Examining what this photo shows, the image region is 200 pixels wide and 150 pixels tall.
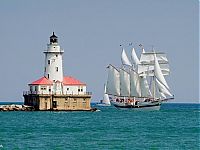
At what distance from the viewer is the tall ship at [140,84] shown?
129125 mm

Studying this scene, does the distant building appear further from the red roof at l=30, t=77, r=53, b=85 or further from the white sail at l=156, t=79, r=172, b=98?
the white sail at l=156, t=79, r=172, b=98

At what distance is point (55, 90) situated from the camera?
358ft

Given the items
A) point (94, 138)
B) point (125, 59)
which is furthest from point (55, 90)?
point (94, 138)

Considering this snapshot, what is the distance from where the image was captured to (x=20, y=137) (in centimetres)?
5666

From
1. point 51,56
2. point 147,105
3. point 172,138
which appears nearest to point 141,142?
point 172,138

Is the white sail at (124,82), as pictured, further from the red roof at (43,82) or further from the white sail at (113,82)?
the red roof at (43,82)

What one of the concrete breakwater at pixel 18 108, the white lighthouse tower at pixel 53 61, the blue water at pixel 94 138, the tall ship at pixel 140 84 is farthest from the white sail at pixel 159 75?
the blue water at pixel 94 138

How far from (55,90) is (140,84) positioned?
28.5 m

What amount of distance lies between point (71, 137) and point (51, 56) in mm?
52024

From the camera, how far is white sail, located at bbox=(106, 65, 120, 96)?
132 meters

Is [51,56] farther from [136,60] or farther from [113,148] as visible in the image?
[113,148]

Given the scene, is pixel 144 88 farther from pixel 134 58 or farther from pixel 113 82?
pixel 134 58

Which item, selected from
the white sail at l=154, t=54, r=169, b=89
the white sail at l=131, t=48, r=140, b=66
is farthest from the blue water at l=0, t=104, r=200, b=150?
the white sail at l=131, t=48, r=140, b=66

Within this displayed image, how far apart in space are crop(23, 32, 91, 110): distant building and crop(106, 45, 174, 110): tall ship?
852 inches
